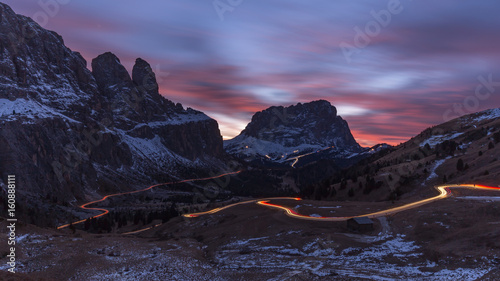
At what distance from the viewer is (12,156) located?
176625mm

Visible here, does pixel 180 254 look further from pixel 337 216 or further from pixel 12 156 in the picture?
pixel 12 156

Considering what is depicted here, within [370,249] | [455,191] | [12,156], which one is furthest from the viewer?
[12,156]

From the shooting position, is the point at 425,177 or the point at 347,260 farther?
the point at 425,177

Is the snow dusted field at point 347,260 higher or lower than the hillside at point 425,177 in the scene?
lower

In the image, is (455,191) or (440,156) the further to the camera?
(440,156)

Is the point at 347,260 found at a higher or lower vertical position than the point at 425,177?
lower

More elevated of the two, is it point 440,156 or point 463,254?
point 440,156

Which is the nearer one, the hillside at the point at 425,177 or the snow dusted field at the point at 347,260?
the snow dusted field at the point at 347,260

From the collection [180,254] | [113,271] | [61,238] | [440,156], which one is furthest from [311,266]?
[440,156]

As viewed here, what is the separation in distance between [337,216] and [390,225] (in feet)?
46.9

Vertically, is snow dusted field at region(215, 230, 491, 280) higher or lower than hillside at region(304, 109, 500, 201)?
lower

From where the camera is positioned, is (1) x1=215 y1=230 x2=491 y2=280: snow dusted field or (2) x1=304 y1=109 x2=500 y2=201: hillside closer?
(1) x1=215 y1=230 x2=491 y2=280: snow dusted field

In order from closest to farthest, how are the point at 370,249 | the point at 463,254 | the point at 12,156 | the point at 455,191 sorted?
the point at 463,254, the point at 370,249, the point at 455,191, the point at 12,156

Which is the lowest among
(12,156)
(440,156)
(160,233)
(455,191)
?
(160,233)
